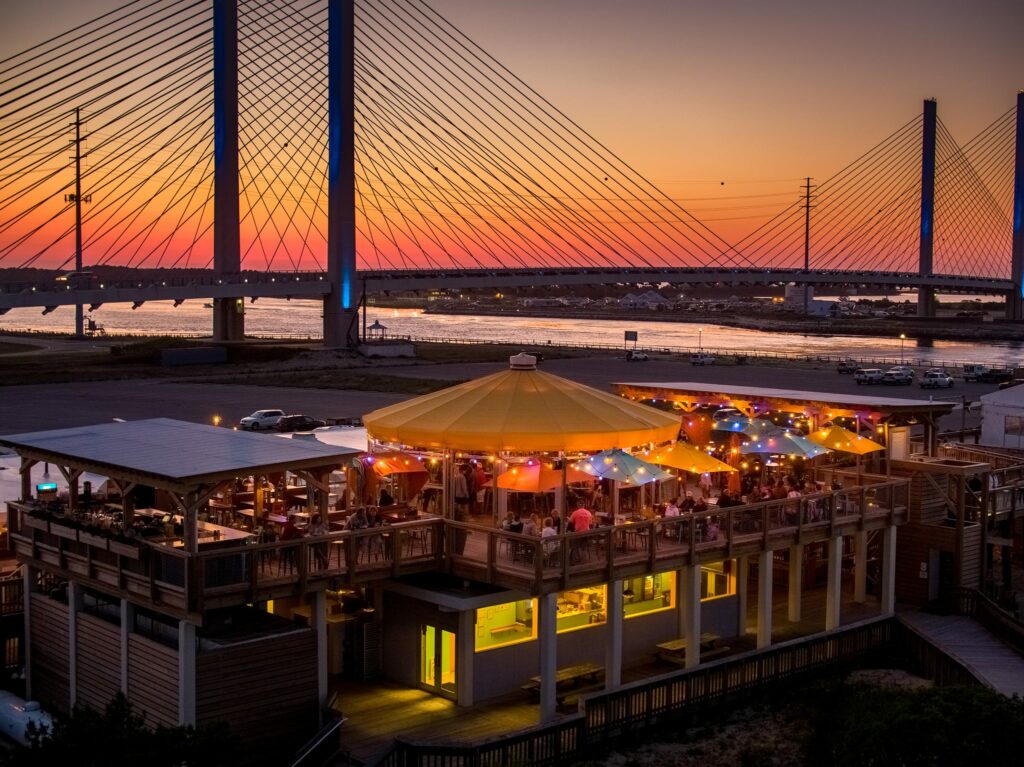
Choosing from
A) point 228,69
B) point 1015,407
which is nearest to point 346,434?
point 1015,407

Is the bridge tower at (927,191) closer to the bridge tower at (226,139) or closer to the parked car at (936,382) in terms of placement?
the parked car at (936,382)

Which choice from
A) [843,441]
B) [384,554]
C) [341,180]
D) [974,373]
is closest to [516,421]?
[384,554]

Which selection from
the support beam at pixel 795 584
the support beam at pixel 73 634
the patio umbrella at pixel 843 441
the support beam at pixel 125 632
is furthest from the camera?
the patio umbrella at pixel 843 441

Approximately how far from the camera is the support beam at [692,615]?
15.5 m

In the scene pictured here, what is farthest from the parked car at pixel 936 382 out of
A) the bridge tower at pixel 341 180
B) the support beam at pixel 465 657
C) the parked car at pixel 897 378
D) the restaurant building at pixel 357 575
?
the support beam at pixel 465 657

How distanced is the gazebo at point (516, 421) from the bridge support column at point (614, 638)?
1.83 metres

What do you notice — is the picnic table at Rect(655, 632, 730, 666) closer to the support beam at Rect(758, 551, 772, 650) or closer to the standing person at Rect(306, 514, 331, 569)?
the support beam at Rect(758, 551, 772, 650)

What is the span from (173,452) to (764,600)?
7.82m

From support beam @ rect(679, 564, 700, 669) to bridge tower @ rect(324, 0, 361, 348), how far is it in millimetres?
45469

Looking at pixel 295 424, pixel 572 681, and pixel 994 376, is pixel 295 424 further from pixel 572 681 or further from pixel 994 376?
pixel 994 376

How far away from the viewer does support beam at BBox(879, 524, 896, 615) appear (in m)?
18.2

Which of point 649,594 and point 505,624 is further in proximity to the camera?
point 649,594

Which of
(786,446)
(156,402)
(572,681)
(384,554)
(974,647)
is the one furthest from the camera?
(156,402)

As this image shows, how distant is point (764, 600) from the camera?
1650 centimetres
